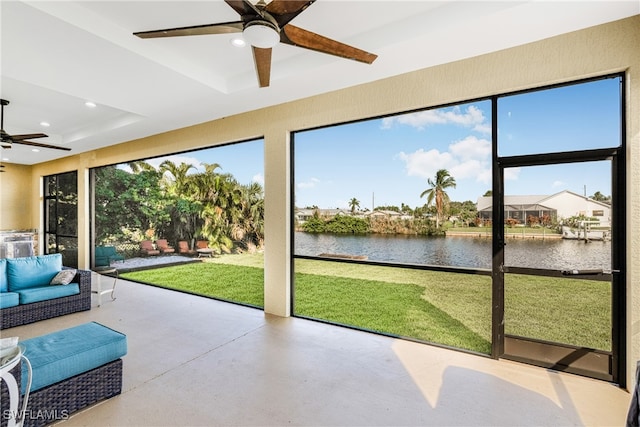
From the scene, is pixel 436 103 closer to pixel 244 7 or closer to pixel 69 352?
pixel 244 7

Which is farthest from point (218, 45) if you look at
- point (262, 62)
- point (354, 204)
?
point (354, 204)

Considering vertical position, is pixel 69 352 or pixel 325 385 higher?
pixel 69 352

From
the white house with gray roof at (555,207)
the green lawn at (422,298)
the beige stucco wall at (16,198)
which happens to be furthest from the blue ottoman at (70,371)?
the beige stucco wall at (16,198)

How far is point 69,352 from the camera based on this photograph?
2.29m

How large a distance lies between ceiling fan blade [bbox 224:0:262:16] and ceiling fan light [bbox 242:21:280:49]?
0.06 metres

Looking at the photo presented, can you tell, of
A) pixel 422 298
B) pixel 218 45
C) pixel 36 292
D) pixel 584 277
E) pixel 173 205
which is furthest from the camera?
pixel 173 205

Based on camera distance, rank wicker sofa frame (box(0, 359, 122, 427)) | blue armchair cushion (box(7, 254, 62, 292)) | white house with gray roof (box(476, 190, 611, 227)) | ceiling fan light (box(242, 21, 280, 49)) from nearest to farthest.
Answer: ceiling fan light (box(242, 21, 280, 49))
wicker sofa frame (box(0, 359, 122, 427))
white house with gray roof (box(476, 190, 611, 227))
blue armchair cushion (box(7, 254, 62, 292))

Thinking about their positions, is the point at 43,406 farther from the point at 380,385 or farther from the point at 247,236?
the point at 247,236

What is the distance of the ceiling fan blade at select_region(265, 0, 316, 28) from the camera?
184cm

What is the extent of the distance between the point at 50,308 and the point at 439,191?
18.1 ft

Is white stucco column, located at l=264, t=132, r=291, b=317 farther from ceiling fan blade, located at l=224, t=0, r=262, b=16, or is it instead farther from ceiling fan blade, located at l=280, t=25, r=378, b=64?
ceiling fan blade, located at l=224, t=0, r=262, b=16

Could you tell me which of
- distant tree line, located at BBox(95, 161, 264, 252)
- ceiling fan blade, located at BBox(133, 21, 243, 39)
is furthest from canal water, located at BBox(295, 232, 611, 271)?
distant tree line, located at BBox(95, 161, 264, 252)

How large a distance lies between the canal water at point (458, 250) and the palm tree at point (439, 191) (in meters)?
0.40

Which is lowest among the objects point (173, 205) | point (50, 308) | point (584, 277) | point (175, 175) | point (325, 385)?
point (325, 385)
